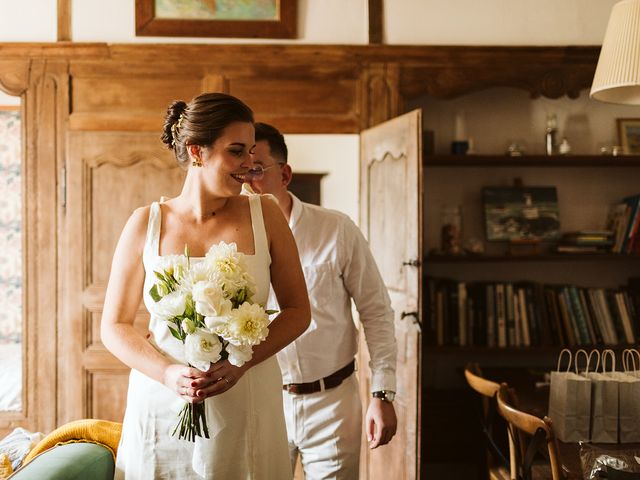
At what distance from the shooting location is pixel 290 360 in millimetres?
1924

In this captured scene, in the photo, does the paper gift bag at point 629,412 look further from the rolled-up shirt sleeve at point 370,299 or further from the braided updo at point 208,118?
the braided updo at point 208,118

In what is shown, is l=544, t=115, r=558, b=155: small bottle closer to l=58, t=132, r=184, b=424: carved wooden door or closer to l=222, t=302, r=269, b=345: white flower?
l=58, t=132, r=184, b=424: carved wooden door

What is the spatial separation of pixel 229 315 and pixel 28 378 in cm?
288

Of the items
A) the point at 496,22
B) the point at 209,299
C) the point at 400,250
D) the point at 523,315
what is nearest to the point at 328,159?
the point at 496,22

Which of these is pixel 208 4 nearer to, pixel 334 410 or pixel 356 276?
pixel 356 276

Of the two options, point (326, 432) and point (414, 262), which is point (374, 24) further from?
point (326, 432)

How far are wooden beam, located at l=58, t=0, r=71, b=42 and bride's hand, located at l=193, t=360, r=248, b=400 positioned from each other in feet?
9.86

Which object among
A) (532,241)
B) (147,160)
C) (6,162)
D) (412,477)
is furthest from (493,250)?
(6,162)

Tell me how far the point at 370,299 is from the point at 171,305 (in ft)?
2.72

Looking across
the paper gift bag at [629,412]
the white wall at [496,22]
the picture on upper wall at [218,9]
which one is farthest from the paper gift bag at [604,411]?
the picture on upper wall at [218,9]

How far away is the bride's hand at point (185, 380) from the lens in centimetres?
134

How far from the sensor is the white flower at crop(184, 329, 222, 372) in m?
1.31

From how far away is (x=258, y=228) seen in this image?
5.10 feet

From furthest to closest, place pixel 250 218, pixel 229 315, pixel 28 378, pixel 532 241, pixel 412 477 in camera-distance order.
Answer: pixel 532 241
pixel 28 378
pixel 412 477
pixel 250 218
pixel 229 315
